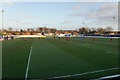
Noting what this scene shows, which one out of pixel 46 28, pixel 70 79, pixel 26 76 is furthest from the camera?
pixel 46 28

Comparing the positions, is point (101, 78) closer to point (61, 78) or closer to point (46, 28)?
point (61, 78)

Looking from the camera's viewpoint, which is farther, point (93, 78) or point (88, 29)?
point (88, 29)

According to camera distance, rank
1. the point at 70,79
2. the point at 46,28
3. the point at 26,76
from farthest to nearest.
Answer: the point at 46,28 < the point at 26,76 < the point at 70,79

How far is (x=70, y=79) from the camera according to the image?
6.22 meters

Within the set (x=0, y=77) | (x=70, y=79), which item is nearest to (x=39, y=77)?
(x=70, y=79)

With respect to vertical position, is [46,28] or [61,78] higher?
[46,28]

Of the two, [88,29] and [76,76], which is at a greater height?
[88,29]

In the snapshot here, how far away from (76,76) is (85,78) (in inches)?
20.3

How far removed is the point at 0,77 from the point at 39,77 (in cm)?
207

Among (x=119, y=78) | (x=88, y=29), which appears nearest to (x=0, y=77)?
(x=119, y=78)

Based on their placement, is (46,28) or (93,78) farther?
(46,28)

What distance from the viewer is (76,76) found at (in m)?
6.68

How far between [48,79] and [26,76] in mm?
1236

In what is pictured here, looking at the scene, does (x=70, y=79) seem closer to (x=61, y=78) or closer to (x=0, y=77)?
(x=61, y=78)
